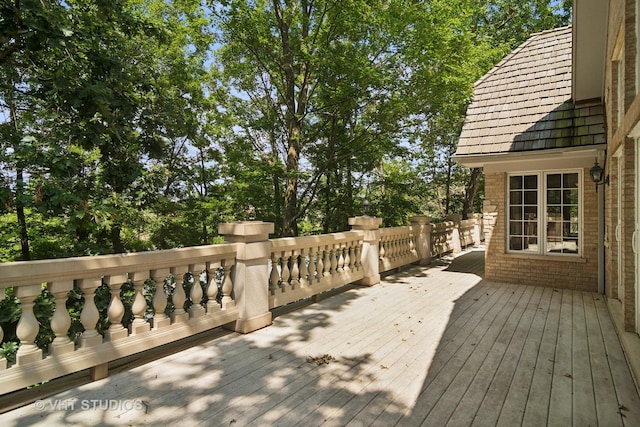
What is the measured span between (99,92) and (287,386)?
4.47m

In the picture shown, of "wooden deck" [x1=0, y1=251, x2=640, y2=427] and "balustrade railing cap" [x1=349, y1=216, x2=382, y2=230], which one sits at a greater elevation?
"balustrade railing cap" [x1=349, y1=216, x2=382, y2=230]

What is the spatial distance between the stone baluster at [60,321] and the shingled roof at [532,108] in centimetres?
715

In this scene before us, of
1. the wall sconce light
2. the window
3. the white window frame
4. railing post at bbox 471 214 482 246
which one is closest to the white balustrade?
the white window frame

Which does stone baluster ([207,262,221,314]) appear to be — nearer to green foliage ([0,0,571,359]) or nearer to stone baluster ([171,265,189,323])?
stone baluster ([171,265,189,323])

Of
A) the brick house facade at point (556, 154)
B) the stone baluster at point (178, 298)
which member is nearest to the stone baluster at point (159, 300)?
the stone baluster at point (178, 298)

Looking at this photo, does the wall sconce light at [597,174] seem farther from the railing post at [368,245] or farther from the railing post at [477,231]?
the railing post at [477,231]

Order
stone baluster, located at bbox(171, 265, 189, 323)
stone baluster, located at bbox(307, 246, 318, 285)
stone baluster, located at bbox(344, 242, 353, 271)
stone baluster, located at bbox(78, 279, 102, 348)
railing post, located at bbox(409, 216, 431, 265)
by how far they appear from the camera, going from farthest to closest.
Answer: railing post, located at bbox(409, 216, 431, 265) → stone baluster, located at bbox(344, 242, 353, 271) → stone baluster, located at bbox(307, 246, 318, 285) → stone baluster, located at bbox(171, 265, 189, 323) → stone baluster, located at bbox(78, 279, 102, 348)

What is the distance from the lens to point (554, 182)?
6.94 meters

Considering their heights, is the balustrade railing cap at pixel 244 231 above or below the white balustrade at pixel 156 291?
above

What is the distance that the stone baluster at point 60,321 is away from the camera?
2.66m

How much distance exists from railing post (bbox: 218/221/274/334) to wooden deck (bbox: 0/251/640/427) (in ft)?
0.59

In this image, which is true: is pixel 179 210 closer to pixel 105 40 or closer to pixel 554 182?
pixel 105 40

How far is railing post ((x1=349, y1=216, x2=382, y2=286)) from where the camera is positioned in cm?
661

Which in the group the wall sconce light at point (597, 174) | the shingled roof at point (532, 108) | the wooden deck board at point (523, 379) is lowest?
the wooden deck board at point (523, 379)
